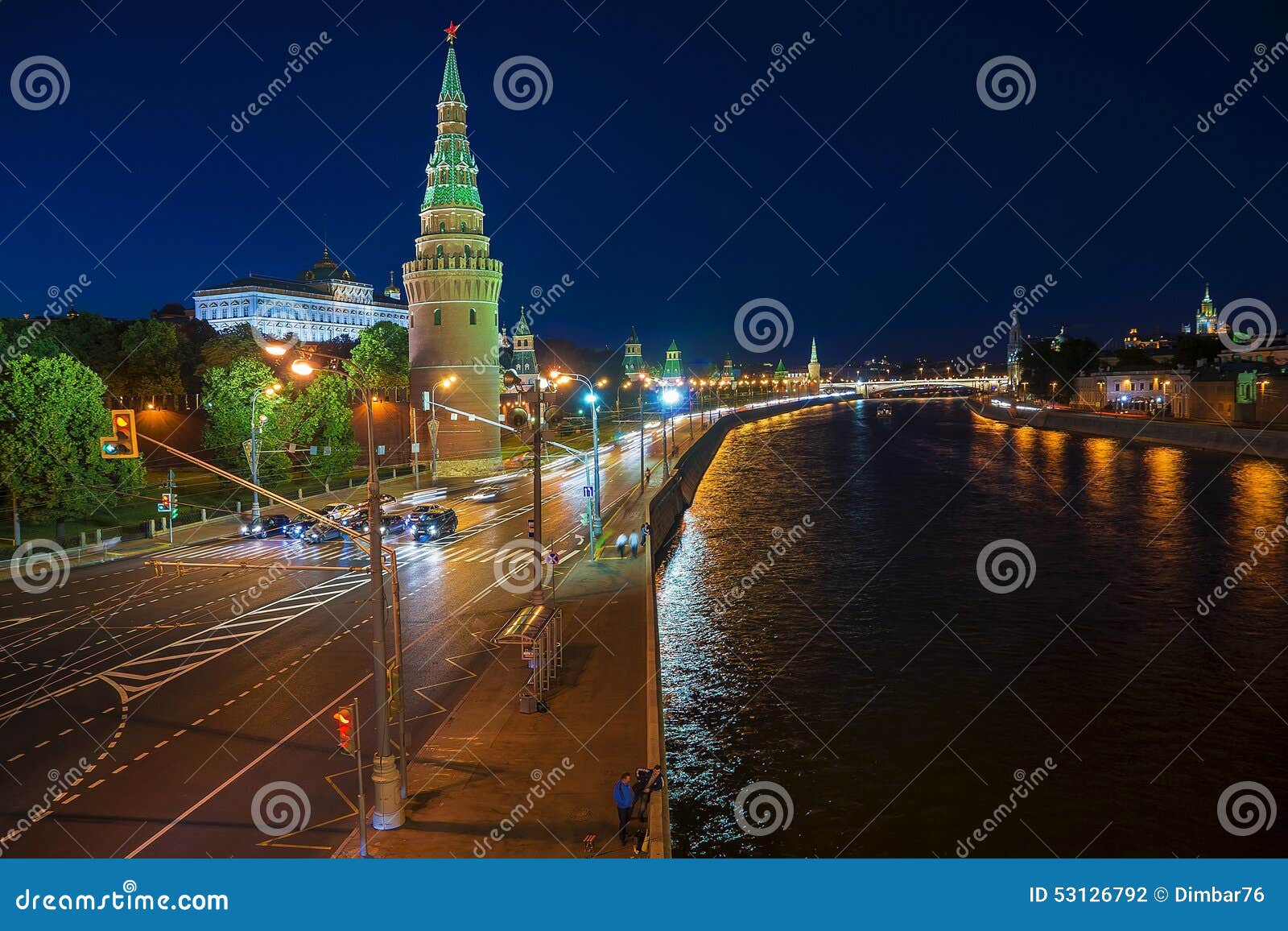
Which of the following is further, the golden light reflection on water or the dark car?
the golden light reflection on water


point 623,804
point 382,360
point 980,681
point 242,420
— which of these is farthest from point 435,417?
point 623,804

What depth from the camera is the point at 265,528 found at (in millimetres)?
39938

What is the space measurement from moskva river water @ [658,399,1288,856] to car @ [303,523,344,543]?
534 inches

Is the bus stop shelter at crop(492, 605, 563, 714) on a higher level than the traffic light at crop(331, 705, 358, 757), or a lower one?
lower

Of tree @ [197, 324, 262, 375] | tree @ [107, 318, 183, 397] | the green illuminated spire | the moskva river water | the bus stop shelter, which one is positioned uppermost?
the green illuminated spire

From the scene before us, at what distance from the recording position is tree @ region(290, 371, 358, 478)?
5584 centimetres

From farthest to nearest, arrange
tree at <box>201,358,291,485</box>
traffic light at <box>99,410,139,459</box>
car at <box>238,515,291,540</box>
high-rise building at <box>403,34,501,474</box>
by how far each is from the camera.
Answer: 1. high-rise building at <box>403,34,501,474</box>
2. tree at <box>201,358,291,485</box>
3. car at <box>238,515,291,540</box>
4. traffic light at <box>99,410,139,459</box>

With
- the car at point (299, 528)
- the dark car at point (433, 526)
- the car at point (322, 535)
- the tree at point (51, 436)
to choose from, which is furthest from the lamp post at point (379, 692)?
the tree at point (51, 436)

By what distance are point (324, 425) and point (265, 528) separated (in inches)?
691

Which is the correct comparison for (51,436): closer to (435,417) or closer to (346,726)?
(435,417)

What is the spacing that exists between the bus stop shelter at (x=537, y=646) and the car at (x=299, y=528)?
858 inches

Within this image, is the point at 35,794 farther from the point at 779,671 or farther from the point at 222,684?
the point at 779,671

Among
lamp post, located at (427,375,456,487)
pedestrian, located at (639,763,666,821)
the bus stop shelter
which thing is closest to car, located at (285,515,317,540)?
lamp post, located at (427,375,456,487)

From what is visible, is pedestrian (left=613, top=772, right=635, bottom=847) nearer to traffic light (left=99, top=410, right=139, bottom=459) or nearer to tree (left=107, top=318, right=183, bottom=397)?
traffic light (left=99, top=410, right=139, bottom=459)
